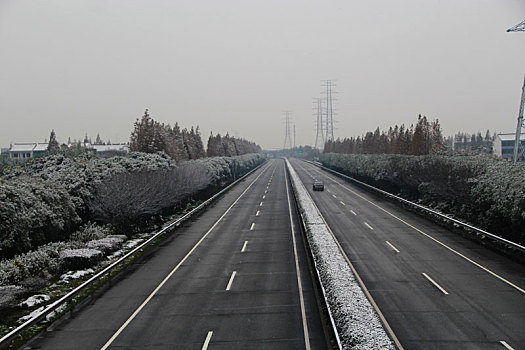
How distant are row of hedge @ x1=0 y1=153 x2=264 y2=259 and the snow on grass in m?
4.53

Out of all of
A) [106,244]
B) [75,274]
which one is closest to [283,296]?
[75,274]

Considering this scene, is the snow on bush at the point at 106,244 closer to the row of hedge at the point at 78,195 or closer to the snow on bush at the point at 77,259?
the snow on bush at the point at 77,259

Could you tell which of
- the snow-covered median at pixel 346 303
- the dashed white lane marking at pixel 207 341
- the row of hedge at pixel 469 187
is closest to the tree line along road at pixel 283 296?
the dashed white lane marking at pixel 207 341

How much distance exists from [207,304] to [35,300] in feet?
22.5

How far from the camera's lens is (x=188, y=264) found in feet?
71.3

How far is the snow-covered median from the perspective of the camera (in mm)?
11969

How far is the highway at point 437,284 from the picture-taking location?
12409 mm

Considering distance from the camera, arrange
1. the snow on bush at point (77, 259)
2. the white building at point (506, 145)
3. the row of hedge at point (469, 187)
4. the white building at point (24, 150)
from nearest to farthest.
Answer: the snow on bush at point (77, 259)
the row of hedge at point (469, 187)
the white building at point (506, 145)
the white building at point (24, 150)

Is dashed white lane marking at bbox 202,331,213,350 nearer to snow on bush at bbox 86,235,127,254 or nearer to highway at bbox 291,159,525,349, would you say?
highway at bbox 291,159,525,349

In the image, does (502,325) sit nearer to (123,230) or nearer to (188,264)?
(188,264)

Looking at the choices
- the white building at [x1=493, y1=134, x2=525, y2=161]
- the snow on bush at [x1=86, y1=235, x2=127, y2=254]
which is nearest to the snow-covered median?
the snow on bush at [x1=86, y1=235, x2=127, y2=254]

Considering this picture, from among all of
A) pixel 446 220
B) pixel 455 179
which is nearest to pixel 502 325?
pixel 446 220

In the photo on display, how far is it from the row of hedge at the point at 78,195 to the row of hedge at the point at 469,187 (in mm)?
24098

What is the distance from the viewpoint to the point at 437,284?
1725 centimetres
